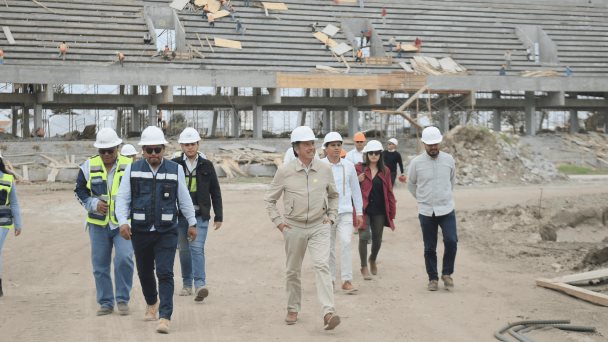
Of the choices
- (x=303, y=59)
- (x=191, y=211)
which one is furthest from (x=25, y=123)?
(x=191, y=211)

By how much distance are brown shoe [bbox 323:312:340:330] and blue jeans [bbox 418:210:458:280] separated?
270cm

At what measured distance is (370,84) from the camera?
37.3 meters

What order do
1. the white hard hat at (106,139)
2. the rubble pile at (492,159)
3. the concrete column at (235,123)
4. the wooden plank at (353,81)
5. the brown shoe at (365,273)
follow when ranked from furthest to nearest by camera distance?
the concrete column at (235,123)
the wooden plank at (353,81)
the rubble pile at (492,159)
the brown shoe at (365,273)
the white hard hat at (106,139)

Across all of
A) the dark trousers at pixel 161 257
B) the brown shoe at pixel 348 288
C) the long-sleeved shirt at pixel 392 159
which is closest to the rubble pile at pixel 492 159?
the long-sleeved shirt at pixel 392 159

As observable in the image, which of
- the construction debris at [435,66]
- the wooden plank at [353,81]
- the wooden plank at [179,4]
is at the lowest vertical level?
the wooden plank at [353,81]

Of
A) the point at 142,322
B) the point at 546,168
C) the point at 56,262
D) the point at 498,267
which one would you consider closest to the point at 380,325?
the point at 142,322

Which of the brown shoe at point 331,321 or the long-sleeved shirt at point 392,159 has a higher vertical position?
the long-sleeved shirt at point 392,159

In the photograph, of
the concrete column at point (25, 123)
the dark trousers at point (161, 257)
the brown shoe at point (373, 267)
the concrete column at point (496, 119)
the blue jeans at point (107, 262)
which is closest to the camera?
the dark trousers at point (161, 257)

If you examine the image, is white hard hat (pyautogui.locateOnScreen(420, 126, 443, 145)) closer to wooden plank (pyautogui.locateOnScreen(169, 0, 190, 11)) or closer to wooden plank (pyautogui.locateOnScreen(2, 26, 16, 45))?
wooden plank (pyautogui.locateOnScreen(2, 26, 16, 45))

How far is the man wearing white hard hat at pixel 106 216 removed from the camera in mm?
8269

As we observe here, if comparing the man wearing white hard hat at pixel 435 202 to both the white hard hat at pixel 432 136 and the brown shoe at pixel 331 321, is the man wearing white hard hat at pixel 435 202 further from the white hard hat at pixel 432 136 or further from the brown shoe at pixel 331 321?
the brown shoe at pixel 331 321

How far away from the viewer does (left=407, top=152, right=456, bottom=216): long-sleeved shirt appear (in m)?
9.89

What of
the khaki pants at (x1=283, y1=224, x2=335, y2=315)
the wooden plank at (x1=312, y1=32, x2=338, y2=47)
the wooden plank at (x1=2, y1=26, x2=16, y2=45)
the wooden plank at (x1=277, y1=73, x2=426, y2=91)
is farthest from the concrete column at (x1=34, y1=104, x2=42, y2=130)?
the khaki pants at (x1=283, y1=224, x2=335, y2=315)

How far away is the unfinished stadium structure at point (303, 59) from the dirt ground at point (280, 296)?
19594 millimetres
